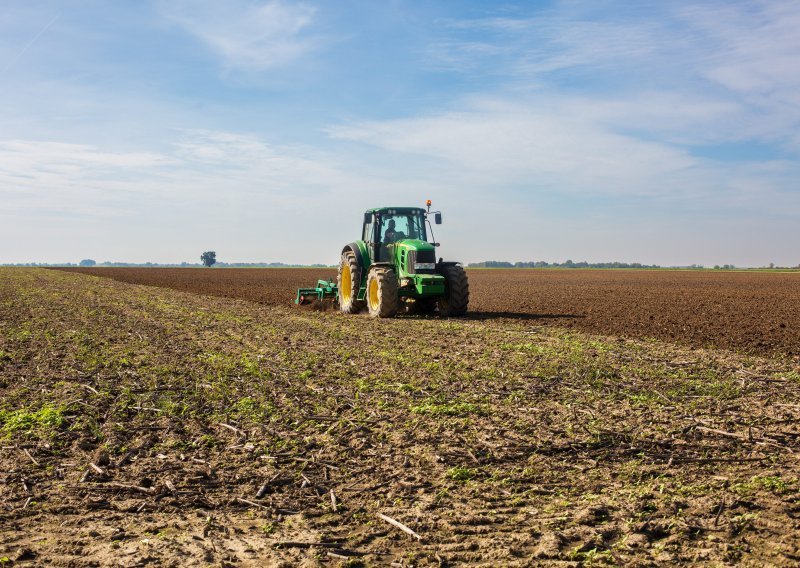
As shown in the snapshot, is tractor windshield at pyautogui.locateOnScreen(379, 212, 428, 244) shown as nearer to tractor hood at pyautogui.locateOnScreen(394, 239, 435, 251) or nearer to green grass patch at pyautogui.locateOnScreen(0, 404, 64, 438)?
tractor hood at pyautogui.locateOnScreen(394, 239, 435, 251)

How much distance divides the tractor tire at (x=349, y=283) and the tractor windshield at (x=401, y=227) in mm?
1059

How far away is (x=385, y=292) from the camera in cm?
1758

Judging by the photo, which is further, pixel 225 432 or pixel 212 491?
pixel 225 432

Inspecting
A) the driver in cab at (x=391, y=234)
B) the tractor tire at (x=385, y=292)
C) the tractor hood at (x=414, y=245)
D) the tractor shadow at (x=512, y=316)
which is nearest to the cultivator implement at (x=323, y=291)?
the driver in cab at (x=391, y=234)

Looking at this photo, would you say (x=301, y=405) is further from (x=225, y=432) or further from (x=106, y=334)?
(x=106, y=334)

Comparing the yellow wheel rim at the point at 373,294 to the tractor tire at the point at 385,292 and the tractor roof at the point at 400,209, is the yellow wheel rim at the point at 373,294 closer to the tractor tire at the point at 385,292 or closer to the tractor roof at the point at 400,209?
the tractor tire at the point at 385,292

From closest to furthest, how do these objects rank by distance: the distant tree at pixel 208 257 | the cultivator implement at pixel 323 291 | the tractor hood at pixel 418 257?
the tractor hood at pixel 418 257 → the cultivator implement at pixel 323 291 → the distant tree at pixel 208 257

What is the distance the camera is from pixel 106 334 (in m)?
14.5

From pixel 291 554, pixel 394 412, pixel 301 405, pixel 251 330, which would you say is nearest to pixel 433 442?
pixel 394 412

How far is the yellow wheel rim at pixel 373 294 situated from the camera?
1820 cm

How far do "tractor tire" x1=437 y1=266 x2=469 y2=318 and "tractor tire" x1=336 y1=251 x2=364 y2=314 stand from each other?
2341 millimetres

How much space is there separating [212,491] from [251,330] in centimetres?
1030

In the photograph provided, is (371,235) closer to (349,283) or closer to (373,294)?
(373,294)

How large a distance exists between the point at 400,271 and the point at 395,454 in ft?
39.8
